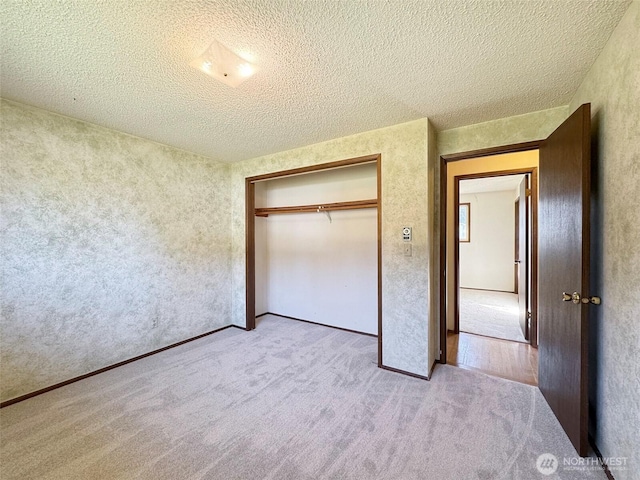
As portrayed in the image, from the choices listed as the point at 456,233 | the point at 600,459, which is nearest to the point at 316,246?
the point at 456,233

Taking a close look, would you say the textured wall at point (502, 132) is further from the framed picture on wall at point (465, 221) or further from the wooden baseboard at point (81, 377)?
the framed picture on wall at point (465, 221)

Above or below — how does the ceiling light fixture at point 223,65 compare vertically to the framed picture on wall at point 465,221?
above

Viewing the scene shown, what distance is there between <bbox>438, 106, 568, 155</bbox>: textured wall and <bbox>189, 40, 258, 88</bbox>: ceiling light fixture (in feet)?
6.80

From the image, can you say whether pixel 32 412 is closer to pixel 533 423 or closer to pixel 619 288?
pixel 533 423

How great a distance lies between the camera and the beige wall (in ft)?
11.3

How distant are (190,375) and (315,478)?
1678mm

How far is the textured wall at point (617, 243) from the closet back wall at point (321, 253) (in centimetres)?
220

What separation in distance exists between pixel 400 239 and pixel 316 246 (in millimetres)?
1777

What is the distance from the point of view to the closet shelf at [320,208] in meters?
3.54

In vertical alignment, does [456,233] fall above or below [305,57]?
below

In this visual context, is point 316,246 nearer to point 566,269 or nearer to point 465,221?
point 566,269

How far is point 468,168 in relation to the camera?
146 inches

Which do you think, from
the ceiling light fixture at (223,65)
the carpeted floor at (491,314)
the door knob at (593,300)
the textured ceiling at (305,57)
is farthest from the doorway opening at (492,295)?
the ceiling light fixture at (223,65)

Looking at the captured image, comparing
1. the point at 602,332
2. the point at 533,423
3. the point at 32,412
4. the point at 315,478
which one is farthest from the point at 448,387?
the point at 32,412
